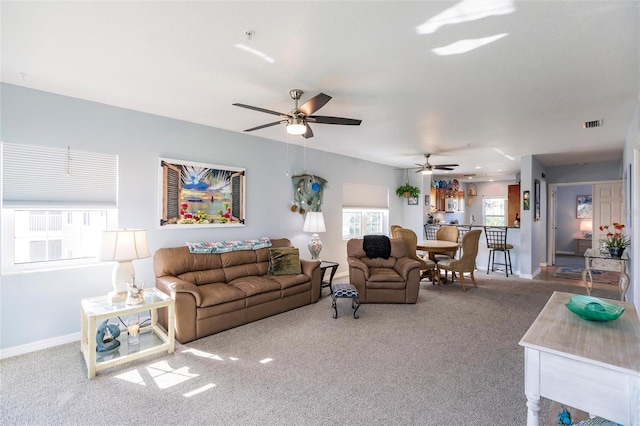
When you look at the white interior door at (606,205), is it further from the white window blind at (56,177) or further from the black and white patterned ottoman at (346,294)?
the white window blind at (56,177)

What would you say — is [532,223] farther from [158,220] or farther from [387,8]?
[158,220]

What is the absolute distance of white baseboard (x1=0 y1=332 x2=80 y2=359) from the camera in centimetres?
290

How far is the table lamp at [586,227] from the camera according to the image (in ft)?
30.0

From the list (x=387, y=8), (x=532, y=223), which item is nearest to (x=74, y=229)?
(x=387, y=8)

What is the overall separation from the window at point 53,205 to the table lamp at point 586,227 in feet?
38.5

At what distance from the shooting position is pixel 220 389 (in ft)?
7.82

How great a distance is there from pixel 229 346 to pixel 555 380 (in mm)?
2727

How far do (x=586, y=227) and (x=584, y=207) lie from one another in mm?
599

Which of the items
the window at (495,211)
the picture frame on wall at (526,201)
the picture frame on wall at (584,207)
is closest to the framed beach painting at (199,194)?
the picture frame on wall at (526,201)

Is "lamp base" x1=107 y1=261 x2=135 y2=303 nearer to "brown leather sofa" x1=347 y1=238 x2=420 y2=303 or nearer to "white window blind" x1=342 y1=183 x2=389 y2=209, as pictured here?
"brown leather sofa" x1=347 y1=238 x2=420 y2=303

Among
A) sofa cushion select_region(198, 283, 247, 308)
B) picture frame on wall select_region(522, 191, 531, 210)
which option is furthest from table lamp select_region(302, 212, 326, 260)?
picture frame on wall select_region(522, 191, 531, 210)

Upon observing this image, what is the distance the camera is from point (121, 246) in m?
2.89

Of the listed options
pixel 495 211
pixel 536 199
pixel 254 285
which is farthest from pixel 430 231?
pixel 495 211

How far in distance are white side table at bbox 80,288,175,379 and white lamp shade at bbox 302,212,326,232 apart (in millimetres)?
2549
